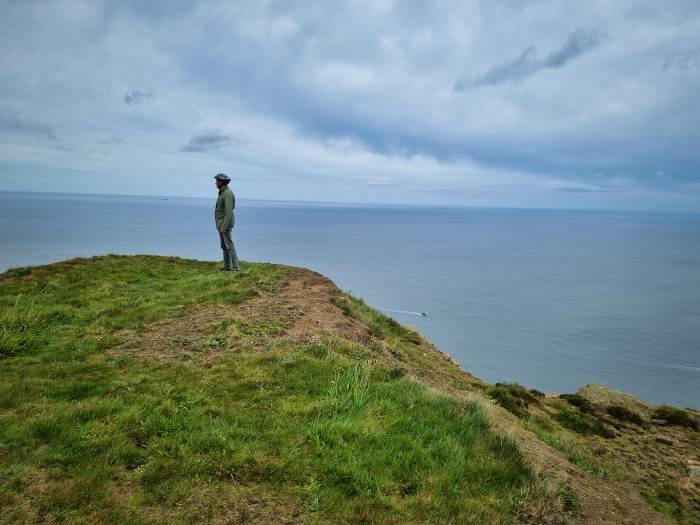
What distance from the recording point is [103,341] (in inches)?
401

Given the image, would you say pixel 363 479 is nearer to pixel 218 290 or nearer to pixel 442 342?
pixel 218 290

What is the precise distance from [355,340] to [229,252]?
9542 millimetres

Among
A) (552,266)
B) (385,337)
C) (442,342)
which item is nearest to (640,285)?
(552,266)

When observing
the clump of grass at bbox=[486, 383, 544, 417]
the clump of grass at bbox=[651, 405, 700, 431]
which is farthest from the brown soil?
the clump of grass at bbox=[651, 405, 700, 431]

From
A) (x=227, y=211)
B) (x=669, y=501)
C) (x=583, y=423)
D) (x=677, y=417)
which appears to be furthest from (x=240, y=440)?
(x=677, y=417)

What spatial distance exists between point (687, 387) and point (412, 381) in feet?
150

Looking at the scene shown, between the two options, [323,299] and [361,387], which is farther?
[323,299]

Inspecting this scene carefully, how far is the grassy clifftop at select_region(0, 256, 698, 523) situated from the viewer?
514 centimetres

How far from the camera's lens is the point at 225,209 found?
17.4m

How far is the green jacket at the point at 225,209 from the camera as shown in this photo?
17375 mm

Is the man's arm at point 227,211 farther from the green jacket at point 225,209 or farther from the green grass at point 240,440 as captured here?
the green grass at point 240,440

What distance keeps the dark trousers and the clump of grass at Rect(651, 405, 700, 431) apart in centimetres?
1598

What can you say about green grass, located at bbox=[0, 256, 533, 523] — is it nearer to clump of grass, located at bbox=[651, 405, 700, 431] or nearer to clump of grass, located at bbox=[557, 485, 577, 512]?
clump of grass, located at bbox=[557, 485, 577, 512]

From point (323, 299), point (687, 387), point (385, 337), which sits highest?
point (323, 299)
